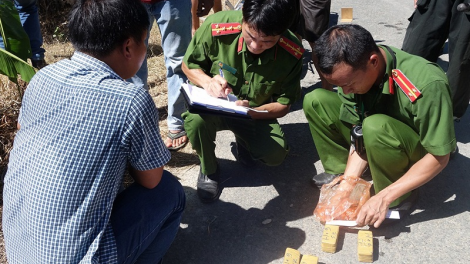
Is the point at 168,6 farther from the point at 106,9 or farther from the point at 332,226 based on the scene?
the point at 332,226

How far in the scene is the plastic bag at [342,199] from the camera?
287 cm

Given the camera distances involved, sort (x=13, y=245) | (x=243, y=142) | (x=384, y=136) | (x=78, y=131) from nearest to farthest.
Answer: (x=78, y=131)
(x=13, y=245)
(x=384, y=136)
(x=243, y=142)

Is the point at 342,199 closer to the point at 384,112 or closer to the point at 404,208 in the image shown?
the point at 404,208

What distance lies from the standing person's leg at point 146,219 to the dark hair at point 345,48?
104cm

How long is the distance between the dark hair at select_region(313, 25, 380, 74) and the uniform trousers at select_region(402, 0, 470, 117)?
1345 mm

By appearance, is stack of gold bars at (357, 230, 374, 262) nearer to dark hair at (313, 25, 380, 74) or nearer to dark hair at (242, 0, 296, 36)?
dark hair at (313, 25, 380, 74)

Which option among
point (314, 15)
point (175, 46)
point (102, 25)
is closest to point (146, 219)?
point (102, 25)

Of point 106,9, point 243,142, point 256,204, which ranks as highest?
point 106,9

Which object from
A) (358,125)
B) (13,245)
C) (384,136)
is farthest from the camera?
(358,125)

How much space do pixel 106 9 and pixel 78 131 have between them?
0.52 meters

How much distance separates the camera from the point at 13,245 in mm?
2025

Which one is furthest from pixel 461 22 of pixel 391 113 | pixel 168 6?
pixel 168 6

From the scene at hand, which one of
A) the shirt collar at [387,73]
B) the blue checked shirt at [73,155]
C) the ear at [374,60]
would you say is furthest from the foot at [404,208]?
the blue checked shirt at [73,155]

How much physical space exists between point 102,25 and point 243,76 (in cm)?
142
